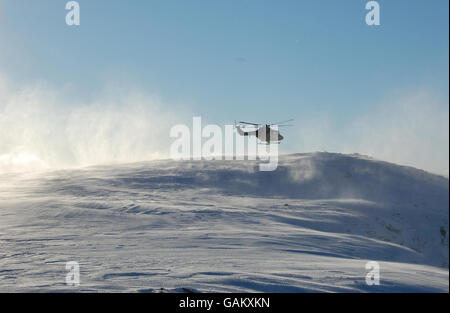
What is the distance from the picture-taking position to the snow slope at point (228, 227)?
40.7 feet

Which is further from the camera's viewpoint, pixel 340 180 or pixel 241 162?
pixel 241 162

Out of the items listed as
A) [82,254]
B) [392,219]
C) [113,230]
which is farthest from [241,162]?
[82,254]

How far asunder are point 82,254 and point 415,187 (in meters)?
34.5

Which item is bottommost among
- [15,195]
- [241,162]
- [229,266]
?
[229,266]

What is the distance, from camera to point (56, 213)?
73.9 feet

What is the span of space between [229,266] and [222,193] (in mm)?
22802

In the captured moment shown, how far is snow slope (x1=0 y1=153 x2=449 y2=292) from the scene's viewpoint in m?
12.4

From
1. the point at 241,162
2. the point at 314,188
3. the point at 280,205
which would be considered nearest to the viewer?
the point at 280,205

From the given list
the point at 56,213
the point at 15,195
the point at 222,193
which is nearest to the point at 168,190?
the point at 222,193

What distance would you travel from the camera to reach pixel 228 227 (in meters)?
22.2

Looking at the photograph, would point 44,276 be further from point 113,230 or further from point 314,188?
point 314,188

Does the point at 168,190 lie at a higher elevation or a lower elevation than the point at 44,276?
higher

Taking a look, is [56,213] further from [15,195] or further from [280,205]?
[280,205]

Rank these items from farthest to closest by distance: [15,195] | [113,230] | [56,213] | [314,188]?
[314,188], [15,195], [56,213], [113,230]
